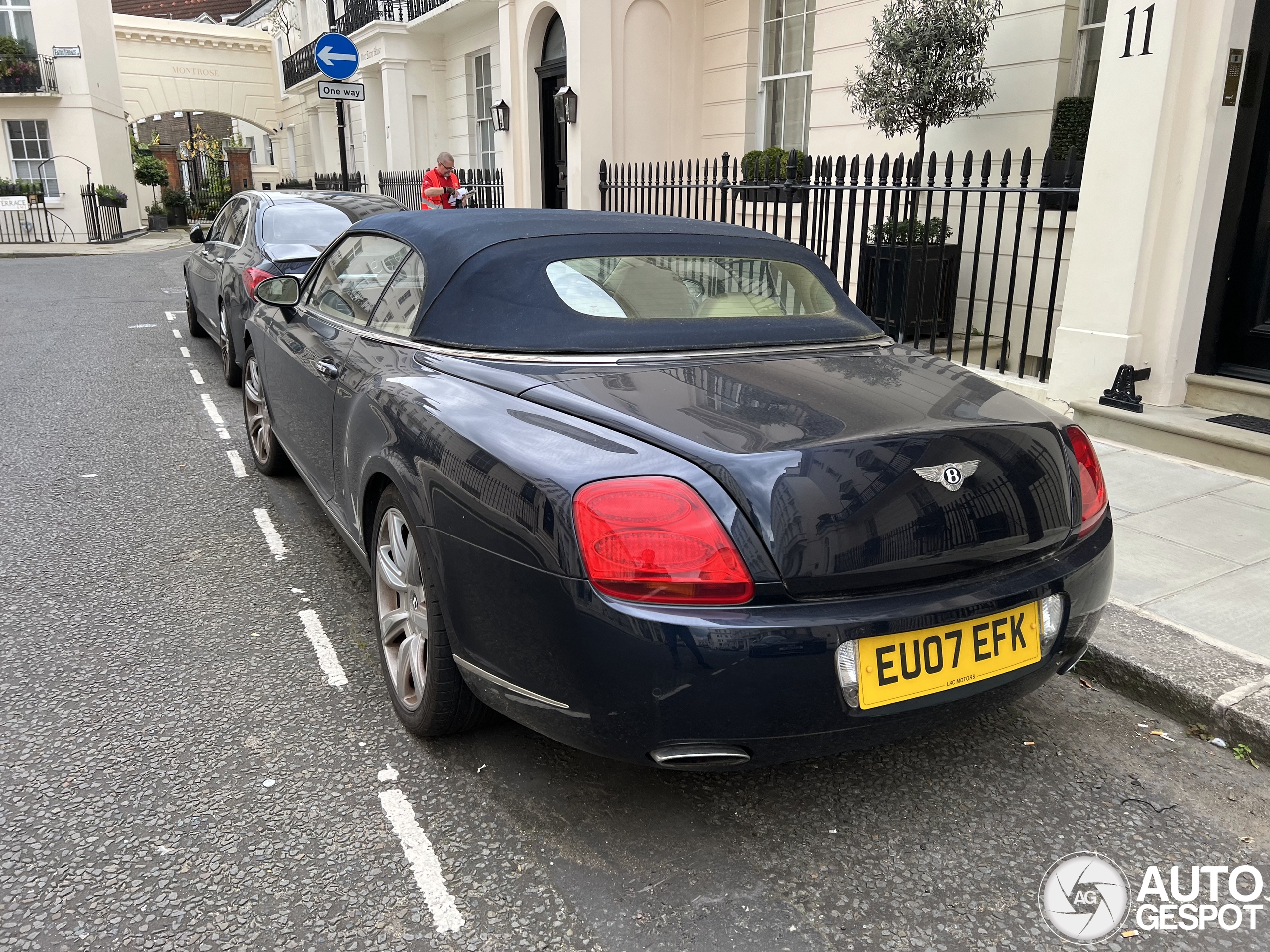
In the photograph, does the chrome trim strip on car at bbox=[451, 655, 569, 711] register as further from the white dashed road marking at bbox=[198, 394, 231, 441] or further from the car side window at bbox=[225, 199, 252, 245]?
the car side window at bbox=[225, 199, 252, 245]

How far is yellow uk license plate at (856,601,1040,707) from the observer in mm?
2092

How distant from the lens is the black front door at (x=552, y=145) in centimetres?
1441

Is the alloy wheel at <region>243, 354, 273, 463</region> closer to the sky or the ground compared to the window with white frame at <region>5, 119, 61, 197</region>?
closer to the ground

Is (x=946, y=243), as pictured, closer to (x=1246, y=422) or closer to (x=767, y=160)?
(x=767, y=160)

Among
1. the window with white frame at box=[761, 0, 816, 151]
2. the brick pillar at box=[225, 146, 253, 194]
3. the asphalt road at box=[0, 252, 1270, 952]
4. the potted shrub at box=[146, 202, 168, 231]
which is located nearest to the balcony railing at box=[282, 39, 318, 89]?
the potted shrub at box=[146, 202, 168, 231]

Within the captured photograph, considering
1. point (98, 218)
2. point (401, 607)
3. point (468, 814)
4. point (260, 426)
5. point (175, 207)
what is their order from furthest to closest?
1. point (175, 207)
2. point (98, 218)
3. point (260, 426)
4. point (401, 607)
5. point (468, 814)

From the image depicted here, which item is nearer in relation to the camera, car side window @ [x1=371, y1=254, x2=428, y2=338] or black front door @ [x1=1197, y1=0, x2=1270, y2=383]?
car side window @ [x1=371, y1=254, x2=428, y2=338]

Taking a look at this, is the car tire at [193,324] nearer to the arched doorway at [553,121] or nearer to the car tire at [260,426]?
the car tire at [260,426]

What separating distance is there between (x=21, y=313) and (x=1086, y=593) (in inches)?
529

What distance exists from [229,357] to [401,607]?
17.5ft

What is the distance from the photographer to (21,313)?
476 inches

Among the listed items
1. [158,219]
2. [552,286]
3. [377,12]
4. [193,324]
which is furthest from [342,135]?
[158,219]

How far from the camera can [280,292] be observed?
13.7 ft

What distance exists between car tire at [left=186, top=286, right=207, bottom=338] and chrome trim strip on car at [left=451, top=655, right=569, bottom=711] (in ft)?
27.8
